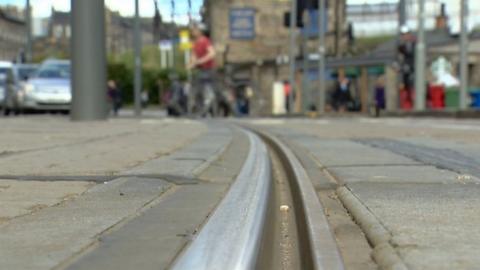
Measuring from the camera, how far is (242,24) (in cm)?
4741

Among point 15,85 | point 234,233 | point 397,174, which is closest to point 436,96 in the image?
point 15,85

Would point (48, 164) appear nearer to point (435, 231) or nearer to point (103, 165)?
point (103, 165)

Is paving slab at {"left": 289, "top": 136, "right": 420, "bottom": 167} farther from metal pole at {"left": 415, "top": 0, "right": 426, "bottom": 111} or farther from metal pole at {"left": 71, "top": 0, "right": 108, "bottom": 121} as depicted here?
metal pole at {"left": 415, "top": 0, "right": 426, "bottom": 111}

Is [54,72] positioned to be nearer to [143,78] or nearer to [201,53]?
[201,53]

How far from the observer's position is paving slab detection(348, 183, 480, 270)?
10.6 feet

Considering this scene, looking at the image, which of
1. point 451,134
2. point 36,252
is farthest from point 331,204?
point 451,134

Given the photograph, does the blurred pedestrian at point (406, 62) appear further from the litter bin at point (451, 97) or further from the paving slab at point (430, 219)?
the paving slab at point (430, 219)

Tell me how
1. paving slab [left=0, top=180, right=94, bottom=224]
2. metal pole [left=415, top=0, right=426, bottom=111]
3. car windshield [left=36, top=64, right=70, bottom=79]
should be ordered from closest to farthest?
1. paving slab [left=0, top=180, right=94, bottom=224]
2. car windshield [left=36, top=64, right=70, bottom=79]
3. metal pole [left=415, top=0, right=426, bottom=111]

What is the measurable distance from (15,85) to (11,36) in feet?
192

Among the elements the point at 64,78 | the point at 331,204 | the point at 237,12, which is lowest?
the point at 331,204

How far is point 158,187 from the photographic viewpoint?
5418 mm

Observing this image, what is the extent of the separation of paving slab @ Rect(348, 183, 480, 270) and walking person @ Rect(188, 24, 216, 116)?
1628 centimetres

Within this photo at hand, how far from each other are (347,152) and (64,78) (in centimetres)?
1337

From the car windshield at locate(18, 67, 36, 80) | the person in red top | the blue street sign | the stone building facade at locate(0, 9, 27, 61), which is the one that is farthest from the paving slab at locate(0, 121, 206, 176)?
the stone building facade at locate(0, 9, 27, 61)
